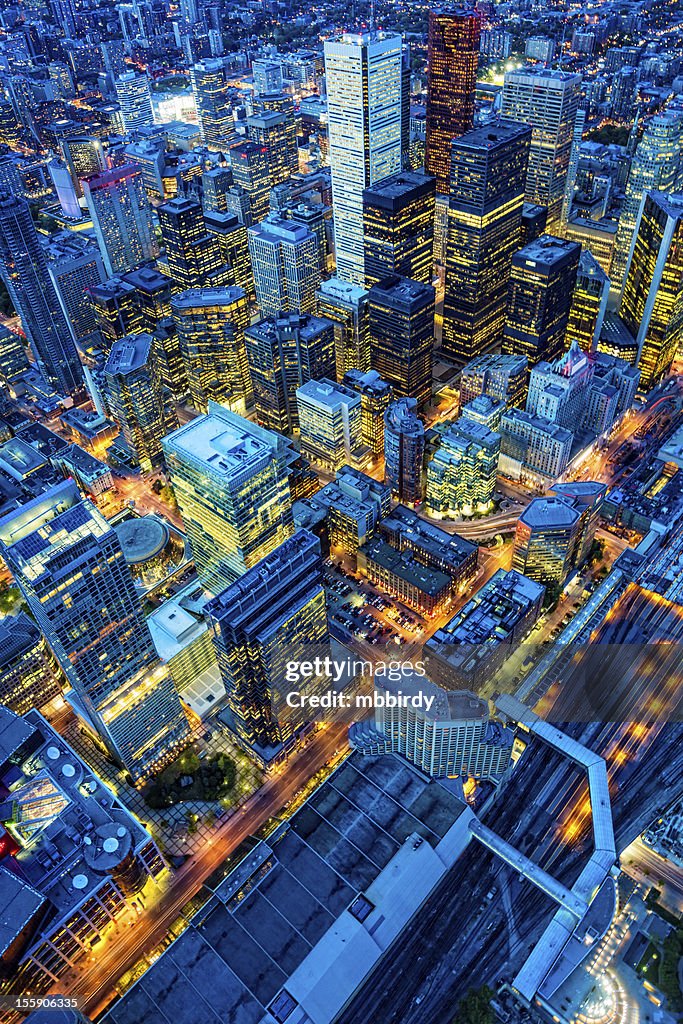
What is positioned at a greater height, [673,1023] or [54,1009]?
[54,1009]

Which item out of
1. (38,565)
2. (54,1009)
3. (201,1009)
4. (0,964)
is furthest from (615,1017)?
(38,565)

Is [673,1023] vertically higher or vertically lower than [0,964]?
lower

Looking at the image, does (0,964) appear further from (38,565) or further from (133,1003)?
(38,565)

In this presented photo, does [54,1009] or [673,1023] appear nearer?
[54,1009]

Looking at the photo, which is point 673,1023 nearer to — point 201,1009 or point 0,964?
point 201,1009

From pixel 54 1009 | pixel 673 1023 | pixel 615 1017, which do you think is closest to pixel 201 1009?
pixel 54 1009

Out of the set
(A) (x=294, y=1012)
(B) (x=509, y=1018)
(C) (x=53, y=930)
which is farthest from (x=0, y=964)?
(B) (x=509, y=1018)

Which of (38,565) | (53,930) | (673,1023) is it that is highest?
(38,565)

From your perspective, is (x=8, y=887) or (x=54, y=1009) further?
(x=8, y=887)
